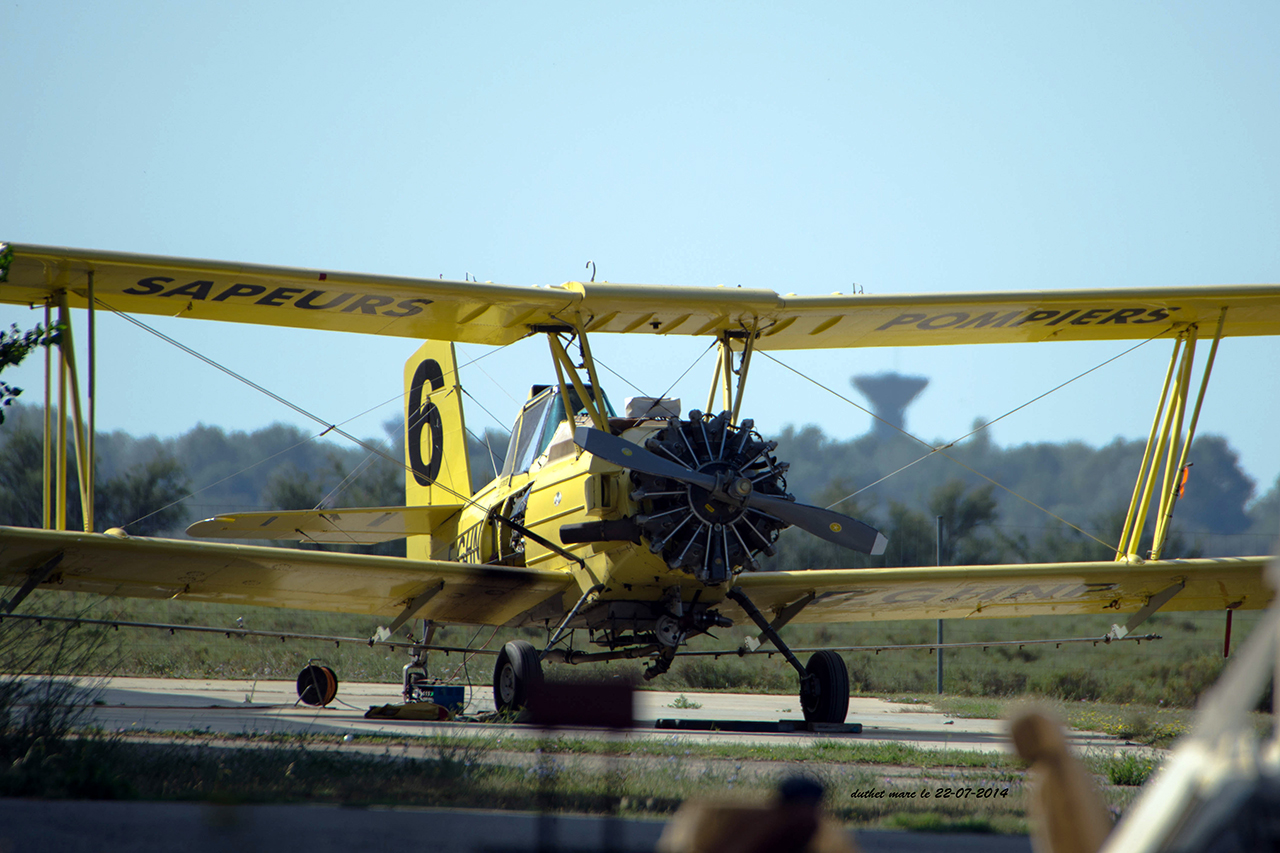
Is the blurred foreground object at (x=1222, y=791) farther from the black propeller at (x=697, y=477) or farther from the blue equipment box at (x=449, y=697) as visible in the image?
the blue equipment box at (x=449, y=697)

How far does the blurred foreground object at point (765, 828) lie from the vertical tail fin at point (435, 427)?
1204cm

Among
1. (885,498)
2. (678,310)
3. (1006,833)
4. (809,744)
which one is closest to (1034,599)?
(809,744)

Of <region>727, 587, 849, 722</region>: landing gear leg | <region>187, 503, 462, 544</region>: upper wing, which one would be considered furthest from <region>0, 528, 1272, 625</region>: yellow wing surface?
<region>187, 503, 462, 544</region>: upper wing

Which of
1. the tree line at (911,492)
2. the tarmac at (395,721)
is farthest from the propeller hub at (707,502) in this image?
the tree line at (911,492)

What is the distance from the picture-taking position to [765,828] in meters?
2.00

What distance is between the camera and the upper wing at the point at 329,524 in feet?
38.6

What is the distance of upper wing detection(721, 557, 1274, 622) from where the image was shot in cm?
1059

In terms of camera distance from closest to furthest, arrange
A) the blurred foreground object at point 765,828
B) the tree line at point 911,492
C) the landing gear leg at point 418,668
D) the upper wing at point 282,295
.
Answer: the blurred foreground object at point 765,828 → the upper wing at point 282,295 → the landing gear leg at point 418,668 → the tree line at point 911,492

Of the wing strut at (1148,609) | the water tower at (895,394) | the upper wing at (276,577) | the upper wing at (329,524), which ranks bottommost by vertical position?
the wing strut at (1148,609)

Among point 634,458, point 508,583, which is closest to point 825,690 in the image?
point 634,458

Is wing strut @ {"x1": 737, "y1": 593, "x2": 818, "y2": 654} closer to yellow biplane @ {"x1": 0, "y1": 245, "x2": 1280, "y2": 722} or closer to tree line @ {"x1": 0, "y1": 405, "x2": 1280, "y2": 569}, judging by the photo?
yellow biplane @ {"x1": 0, "y1": 245, "x2": 1280, "y2": 722}

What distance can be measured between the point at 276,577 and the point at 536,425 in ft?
10.4

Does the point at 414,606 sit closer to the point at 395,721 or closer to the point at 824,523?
the point at 395,721

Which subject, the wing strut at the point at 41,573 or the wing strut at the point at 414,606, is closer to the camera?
the wing strut at the point at 41,573
